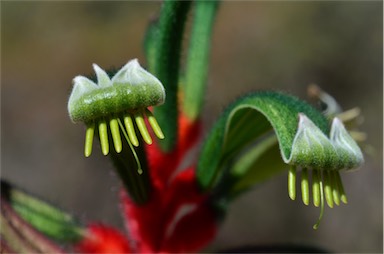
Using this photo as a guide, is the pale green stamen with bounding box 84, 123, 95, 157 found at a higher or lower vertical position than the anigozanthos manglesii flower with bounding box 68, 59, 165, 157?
lower

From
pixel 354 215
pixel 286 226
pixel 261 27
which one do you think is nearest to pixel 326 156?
pixel 354 215

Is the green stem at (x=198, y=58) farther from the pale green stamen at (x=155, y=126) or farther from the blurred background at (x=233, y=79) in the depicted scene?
the blurred background at (x=233, y=79)

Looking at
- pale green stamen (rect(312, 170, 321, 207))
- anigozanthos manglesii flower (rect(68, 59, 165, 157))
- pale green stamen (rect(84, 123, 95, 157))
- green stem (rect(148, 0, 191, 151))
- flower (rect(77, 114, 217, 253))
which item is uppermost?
green stem (rect(148, 0, 191, 151))

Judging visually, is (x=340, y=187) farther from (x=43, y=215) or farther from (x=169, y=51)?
(x=43, y=215)

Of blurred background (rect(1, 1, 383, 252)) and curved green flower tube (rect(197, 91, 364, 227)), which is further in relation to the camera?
blurred background (rect(1, 1, 383, 252))

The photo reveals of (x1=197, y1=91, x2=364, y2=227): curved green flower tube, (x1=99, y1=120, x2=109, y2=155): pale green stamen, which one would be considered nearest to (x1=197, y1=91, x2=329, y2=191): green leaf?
(x1=197, y1=91, x2=364, y2=227): curved green flower tube

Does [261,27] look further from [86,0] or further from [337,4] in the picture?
[86,0]

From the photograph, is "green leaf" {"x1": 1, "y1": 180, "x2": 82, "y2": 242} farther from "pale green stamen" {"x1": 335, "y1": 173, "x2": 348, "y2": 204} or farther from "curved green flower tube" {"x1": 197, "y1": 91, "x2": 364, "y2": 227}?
"pale green stamen" {"x1": 335, "y1": 173, "x2": 348, "y2": 204}
